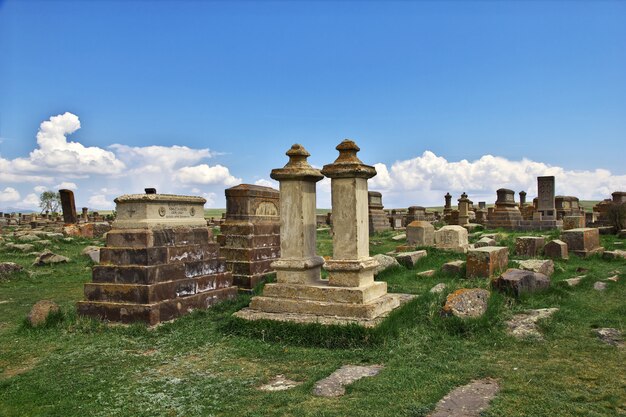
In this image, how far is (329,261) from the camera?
7184mm

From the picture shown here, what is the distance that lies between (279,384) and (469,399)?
1.90 metres

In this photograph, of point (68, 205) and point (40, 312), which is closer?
point (40, 312)

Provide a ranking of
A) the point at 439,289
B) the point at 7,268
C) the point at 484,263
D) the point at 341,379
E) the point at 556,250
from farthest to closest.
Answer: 1. the point at 7,268
2. the point at 556,250
3. the point at 484,263
4. the point at 439,289
5. the point at 341,379

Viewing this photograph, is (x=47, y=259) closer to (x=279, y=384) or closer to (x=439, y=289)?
(x=439, y=289)

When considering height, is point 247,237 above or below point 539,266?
above

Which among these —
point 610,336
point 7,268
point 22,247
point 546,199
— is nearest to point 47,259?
point 7,268

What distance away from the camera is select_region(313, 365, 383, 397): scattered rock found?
4.69 m

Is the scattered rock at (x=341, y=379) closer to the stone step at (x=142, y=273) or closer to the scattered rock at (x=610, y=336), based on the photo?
the scattered rock at (x=610, y=336)

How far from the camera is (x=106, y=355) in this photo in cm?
627

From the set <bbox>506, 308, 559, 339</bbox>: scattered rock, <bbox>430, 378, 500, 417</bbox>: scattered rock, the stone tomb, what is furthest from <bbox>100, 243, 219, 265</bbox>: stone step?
the stone tomb

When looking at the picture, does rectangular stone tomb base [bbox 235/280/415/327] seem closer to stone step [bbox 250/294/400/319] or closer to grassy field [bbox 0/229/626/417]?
stone step [bbox 250/294/400/319]

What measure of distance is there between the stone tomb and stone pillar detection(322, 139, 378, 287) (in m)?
7.91

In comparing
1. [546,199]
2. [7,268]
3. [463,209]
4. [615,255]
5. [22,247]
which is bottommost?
[7,268]

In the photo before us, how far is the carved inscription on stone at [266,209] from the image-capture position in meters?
11.3
